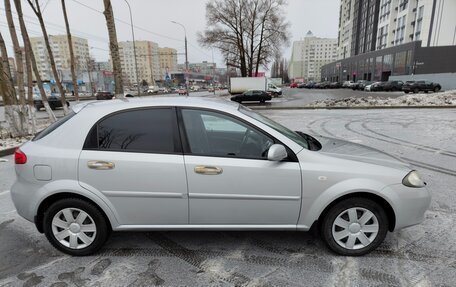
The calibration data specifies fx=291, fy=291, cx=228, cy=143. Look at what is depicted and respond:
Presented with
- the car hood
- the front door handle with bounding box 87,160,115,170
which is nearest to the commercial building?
the car hood

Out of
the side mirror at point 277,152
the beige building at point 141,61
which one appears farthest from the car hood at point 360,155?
the beige building at point 141,61

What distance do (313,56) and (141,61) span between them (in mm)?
92183

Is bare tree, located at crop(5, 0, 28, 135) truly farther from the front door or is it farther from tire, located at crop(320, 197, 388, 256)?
tire, located at crop(320, 197, 388, 256)

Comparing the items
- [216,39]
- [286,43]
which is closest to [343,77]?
[286,43]

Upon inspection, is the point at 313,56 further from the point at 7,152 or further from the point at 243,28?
the point at 7,152

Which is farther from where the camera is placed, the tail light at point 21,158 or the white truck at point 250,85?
the white truck at point 250,85

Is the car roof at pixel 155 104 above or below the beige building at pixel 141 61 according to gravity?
below

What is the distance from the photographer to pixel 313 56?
15025 cm

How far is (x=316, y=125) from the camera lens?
11.8 meters

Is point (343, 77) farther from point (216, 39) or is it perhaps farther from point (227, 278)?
point (227, 278)

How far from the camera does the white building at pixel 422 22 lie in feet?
169

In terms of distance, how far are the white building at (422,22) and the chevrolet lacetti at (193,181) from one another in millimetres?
64130

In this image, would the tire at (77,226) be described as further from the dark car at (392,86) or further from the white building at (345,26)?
the white building at (345,26)

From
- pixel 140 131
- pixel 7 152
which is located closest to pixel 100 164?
pixel 140 131
